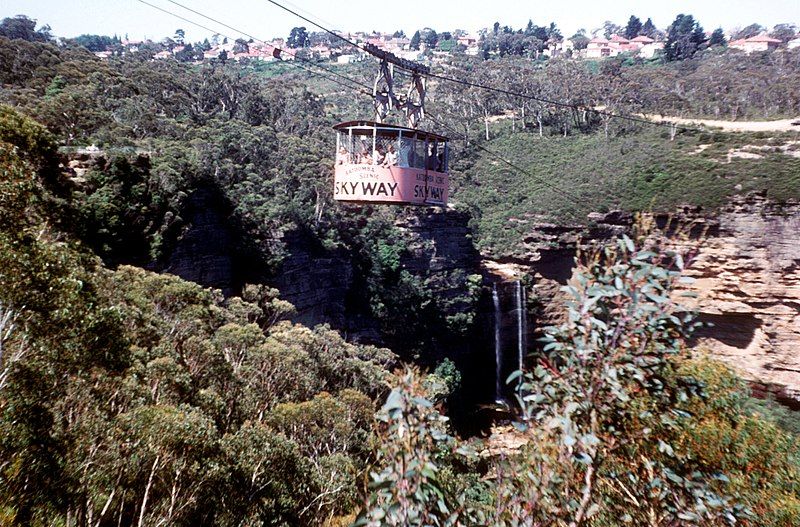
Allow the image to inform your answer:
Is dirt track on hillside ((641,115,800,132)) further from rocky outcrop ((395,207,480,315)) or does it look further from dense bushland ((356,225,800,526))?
dense bushland ((356,225,800,526))

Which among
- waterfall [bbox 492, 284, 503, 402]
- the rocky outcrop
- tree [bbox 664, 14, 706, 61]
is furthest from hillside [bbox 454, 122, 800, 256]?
tree [bbox 664, 14, 706, 61]

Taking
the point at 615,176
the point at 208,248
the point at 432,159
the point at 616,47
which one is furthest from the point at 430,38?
the point at 432,159

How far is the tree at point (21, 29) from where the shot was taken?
5500 centimetres

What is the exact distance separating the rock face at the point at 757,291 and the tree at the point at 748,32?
64621 mm

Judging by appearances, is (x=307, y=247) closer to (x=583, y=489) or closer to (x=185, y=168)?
(x=185, y=168)

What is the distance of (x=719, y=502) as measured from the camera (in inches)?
99.9

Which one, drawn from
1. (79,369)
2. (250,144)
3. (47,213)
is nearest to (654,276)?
(79,369)

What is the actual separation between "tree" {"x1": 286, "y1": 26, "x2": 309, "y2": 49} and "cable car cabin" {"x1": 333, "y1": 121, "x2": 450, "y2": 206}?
330 ft

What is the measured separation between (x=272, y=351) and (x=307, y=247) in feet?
39.7

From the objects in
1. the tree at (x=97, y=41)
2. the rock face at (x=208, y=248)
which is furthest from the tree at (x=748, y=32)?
the tree at (x=97, y=41)

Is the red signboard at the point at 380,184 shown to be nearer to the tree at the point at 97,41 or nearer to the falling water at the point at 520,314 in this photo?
the falling water at the point at 520,314

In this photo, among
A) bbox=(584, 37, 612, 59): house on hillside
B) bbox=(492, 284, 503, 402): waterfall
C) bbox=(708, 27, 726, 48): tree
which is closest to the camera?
bbox=(492, 284, 503, 402): waterfall

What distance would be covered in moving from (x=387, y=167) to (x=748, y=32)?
9232 cm

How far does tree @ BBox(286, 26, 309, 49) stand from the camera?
105 m
